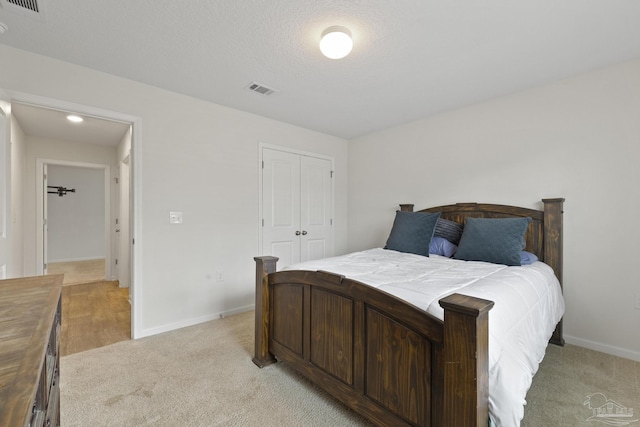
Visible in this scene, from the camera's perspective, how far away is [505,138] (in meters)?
2.89

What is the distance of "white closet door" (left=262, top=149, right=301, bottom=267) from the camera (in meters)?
3.58

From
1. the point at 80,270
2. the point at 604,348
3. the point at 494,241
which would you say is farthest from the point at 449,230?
the point at 80,270

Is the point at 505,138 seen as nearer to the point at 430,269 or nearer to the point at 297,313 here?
the point at 430,269

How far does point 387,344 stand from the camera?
1.38 m

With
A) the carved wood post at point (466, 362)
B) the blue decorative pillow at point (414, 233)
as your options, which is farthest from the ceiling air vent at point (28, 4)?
the blue decorative pillow at point (414, 233)

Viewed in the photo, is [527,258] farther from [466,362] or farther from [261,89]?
[261,89]

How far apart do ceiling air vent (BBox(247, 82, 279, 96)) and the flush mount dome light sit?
98cm

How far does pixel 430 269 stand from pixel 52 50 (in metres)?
3.26

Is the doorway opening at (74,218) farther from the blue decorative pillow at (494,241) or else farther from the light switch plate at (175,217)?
the blue decorative pillow at (494,241)

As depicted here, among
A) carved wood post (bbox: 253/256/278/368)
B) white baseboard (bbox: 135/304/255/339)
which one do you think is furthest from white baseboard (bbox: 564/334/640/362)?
white baseboard (bbox: 135/304/255/339)

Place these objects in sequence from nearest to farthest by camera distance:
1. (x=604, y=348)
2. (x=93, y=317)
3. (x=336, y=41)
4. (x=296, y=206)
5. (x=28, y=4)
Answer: (x=28, y=4) → (x=336, y=41) → (x=604, y=348) → (x=93, y=317) → (x=296, y=206)

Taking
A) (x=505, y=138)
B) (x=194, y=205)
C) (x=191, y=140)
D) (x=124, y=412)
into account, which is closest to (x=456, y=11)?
(x=505, y=138)

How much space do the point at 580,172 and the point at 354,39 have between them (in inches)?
88.2

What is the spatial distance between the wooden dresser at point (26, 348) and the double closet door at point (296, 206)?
7.96 feet
